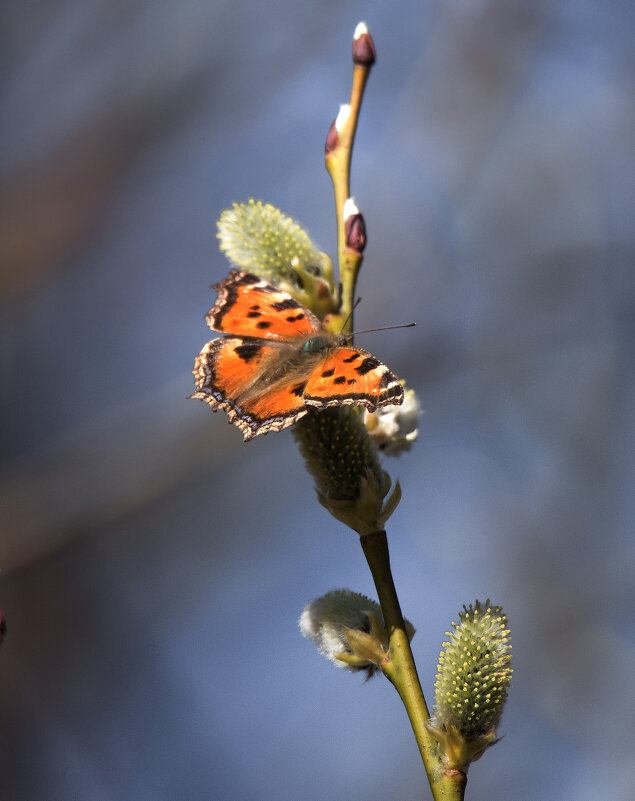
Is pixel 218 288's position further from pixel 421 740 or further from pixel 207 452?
pixel 207 452

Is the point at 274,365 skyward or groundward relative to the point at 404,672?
skyward

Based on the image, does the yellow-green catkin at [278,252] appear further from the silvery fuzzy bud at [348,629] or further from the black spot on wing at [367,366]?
the silvery fuzzy bud at [348,629]

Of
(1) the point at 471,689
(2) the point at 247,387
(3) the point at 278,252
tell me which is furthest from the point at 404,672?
(3) the point at 278,252

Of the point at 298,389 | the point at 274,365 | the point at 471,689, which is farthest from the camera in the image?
the point at 274,365

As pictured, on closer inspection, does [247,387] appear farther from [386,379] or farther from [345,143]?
[345,143]

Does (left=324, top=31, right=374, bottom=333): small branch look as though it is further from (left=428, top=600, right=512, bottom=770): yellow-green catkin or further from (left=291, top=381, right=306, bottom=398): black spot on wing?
(left=428, top=600, right=512, bottom=770): yellow-green catkin

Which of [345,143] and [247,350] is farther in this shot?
[247,350]
